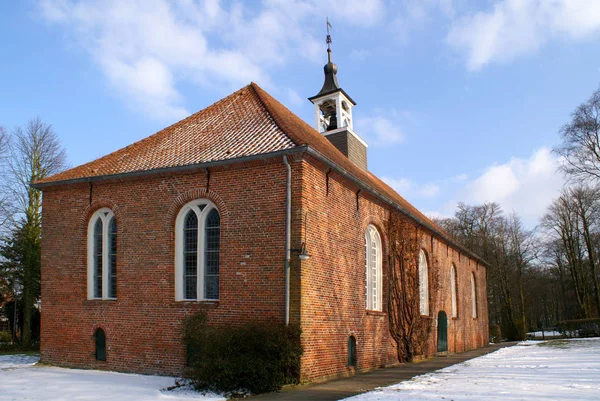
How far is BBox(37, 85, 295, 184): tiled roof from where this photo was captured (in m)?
12.5

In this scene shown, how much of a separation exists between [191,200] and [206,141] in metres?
2.01

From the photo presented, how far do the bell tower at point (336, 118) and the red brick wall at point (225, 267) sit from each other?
5891mm

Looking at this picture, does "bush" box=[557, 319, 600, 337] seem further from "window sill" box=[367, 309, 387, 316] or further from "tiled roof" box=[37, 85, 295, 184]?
"tiled roof" box=[37, 85, 295, 184]

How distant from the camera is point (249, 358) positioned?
9883 mm

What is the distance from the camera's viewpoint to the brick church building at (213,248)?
37.3 feet

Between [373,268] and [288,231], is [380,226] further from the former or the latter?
[288,231]

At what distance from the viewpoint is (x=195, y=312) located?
1181 centimetres

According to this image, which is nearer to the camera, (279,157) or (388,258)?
(279,157)

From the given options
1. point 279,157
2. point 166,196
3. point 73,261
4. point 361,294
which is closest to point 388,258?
point 361,294

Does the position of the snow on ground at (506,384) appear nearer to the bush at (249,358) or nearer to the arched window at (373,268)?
the bush at (249,358)

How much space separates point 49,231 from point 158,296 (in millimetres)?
4415

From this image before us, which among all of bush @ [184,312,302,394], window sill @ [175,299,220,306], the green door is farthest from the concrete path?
the green door

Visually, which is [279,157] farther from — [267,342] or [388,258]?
[388,258]

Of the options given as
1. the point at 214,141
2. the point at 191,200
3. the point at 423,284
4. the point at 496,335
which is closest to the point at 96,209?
the point at 191,200
